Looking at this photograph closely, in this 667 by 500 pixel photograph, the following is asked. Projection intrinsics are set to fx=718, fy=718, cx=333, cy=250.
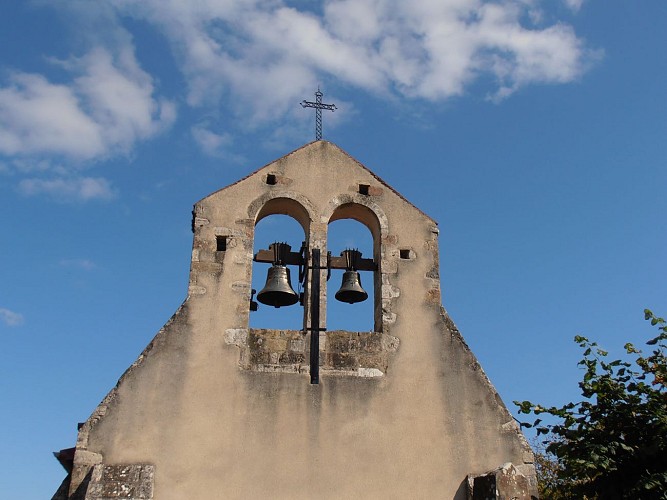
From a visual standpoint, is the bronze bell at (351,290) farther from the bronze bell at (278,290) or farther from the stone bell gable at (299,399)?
the bronze bell at (278,290)

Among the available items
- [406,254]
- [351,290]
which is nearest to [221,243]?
[351,290]

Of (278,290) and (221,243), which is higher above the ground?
(221,243)

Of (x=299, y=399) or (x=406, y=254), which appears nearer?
(x=299, y=399)

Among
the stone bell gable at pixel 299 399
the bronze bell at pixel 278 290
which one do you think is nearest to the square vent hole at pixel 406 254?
the stone bell gable at pixel 299 399

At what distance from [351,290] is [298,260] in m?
0.65

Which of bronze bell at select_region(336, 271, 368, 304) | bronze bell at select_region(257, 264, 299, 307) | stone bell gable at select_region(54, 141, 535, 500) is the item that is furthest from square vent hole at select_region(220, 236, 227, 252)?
bronze bell at select_region(336, 271, 368, 304)

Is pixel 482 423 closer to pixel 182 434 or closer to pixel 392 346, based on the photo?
pixel 392 346

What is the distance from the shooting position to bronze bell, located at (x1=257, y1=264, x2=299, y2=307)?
747cm

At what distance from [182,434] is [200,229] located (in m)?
2.10

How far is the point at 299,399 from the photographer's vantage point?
22.0ft

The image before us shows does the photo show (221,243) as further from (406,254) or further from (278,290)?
(406,254)

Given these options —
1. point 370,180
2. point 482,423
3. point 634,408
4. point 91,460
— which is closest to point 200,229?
point 370,180

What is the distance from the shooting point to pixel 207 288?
709cm

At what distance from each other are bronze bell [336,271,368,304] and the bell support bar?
0.09 m
